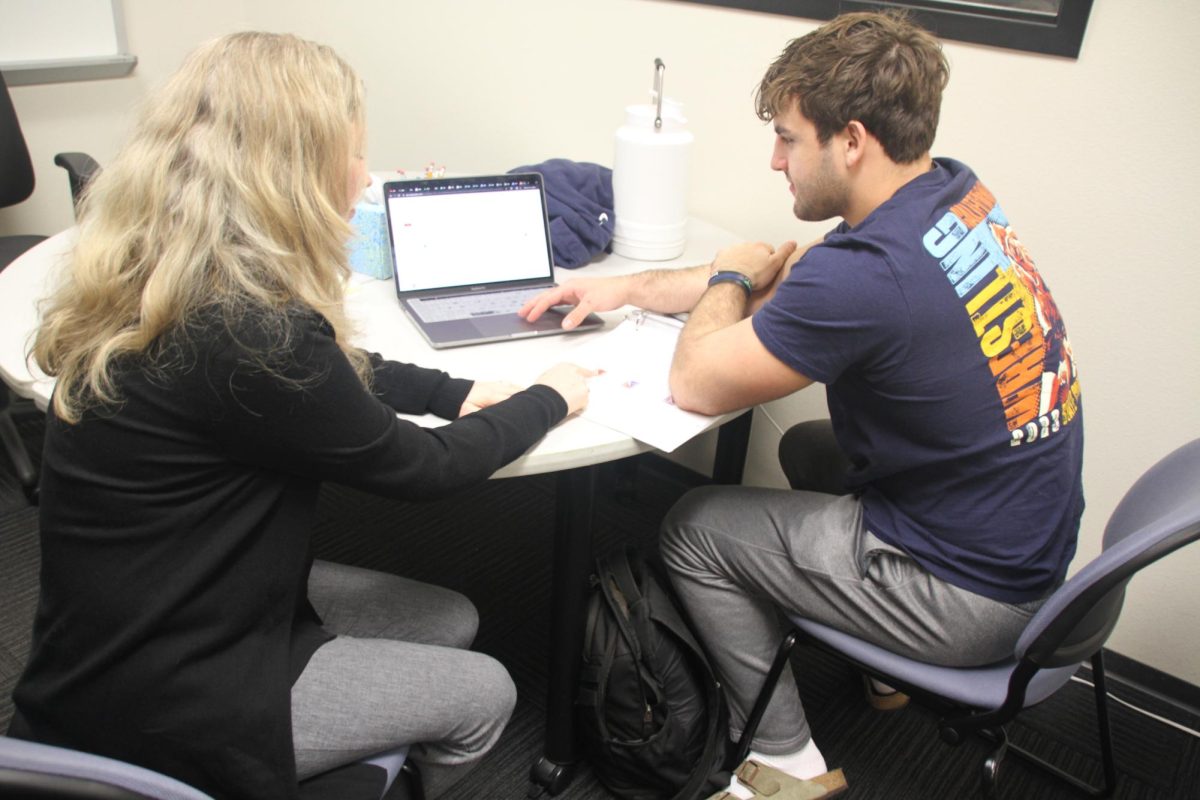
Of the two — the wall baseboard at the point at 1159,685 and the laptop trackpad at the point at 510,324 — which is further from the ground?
the laptop trackpad at the point at 510,324

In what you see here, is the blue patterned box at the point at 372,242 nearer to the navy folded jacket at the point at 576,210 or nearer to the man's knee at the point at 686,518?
the navy folded jacket at the point at 576,210

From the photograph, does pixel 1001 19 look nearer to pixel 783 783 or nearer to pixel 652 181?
pixel 652 181

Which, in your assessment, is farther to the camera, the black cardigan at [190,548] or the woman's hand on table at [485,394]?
the woman's hand on table at [485,394]

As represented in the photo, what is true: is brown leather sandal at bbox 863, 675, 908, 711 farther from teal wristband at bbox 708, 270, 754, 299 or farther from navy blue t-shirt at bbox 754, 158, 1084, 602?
teal wristband at bbox 708, 270, 754, 299

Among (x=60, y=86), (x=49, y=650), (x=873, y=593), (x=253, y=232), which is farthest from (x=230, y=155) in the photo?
(x=60, y=86)

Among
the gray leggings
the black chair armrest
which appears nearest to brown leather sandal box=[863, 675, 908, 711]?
the gray leggings

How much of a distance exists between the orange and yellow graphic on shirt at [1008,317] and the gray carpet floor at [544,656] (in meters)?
0.75

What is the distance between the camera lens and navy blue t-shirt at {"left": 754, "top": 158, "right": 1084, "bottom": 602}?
1.16 metres

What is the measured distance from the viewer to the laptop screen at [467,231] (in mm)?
1558

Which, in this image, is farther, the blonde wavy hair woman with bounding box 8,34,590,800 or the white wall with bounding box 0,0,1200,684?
the white wall with bounding box 0,0,1200,684

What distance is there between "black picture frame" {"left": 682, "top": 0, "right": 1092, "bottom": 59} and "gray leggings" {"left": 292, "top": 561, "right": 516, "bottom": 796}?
134 cm

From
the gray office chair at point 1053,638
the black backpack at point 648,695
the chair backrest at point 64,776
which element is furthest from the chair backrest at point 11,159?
the gray office chair at point 1053,638

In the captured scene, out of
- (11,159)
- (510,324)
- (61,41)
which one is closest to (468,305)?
(510,324)

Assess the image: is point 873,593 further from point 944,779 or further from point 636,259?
point 636,259
